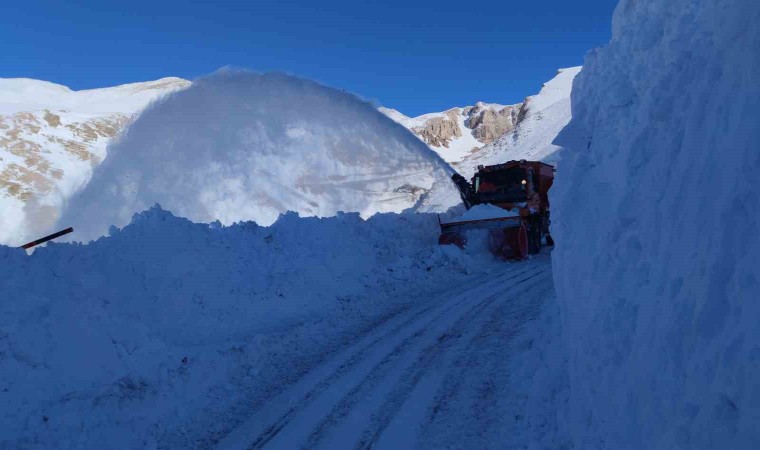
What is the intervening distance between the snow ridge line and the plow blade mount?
4.39 meters

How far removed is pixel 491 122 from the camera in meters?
104

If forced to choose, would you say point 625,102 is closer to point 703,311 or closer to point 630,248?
point 630,248

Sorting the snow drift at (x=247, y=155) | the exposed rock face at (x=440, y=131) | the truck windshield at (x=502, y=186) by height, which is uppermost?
the exposed rock face at (x=440, y=131)

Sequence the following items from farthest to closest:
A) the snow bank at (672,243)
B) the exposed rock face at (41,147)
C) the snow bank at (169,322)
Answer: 1. the exposed rock face at (41,147)
2. the snow bank at (169,322)
3. the snow bank at (672,243)

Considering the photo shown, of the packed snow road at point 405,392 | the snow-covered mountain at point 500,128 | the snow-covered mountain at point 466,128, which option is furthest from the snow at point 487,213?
the snow-covered mountain at point 466,128

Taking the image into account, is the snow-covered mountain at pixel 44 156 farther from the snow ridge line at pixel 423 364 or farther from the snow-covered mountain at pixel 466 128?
the snow-covered mountain at pixel 466 128

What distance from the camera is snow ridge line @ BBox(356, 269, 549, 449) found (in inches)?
189

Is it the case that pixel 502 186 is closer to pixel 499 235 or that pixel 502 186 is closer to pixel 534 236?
pixel 534 236

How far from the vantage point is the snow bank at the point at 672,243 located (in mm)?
2227

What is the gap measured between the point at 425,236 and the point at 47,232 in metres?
11.7

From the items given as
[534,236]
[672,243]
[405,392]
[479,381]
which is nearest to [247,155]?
[534,236]

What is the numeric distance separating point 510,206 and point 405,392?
10.4m

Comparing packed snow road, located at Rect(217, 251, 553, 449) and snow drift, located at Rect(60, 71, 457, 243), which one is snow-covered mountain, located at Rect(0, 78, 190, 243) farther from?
packed snow road, located at Rect(217, 251, 553, 449)

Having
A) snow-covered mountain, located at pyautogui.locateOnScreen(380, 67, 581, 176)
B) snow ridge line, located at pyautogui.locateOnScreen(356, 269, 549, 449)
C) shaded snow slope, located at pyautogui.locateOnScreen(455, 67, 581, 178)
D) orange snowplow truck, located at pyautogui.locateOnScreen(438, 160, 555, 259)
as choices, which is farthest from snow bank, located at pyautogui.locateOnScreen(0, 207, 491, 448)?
snow-covered mountain, located at pyautogui.locateOnScreen(380, 67, 581, 176)
